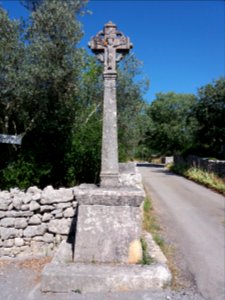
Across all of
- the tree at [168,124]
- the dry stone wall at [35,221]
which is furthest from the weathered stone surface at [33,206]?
the tree at [168,124]

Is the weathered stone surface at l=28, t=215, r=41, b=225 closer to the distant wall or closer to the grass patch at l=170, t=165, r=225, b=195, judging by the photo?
the grass patch at l=170, t=165, r=225, b=195

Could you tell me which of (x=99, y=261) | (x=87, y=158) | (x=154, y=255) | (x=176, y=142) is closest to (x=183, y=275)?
(x=154, y=255)

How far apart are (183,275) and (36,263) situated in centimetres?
240

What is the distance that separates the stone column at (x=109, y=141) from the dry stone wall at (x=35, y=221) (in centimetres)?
123

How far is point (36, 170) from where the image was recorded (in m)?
8.45

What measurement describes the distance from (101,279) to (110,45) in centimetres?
360

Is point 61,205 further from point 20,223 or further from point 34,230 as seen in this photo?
point 20,223

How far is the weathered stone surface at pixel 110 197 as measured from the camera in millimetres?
4645

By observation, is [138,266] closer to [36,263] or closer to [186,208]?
[36,263]

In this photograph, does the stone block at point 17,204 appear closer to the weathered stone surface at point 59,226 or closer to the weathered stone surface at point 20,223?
the weathered stone surface at point 20,223

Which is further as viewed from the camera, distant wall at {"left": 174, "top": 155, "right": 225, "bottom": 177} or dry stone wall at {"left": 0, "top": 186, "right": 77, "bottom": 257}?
distant wall at {"left": 174, "top": 155, "right": 225, "bottom": 177}

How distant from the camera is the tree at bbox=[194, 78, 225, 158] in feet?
76.3

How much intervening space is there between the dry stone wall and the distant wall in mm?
13920

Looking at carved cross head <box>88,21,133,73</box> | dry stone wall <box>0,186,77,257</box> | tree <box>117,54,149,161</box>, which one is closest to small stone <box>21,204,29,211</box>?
dry stone wall <box>0,186,77,257</box>
